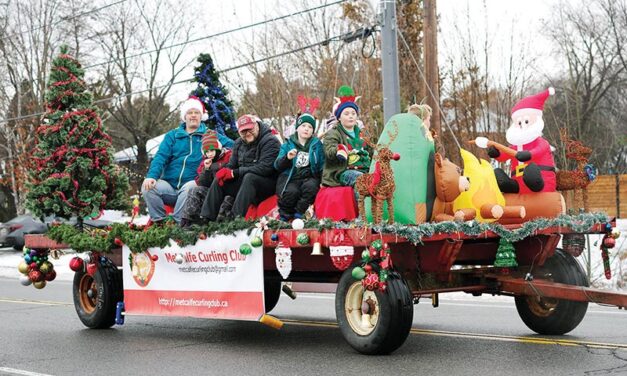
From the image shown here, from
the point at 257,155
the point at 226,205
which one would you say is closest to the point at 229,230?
the point at 226,205

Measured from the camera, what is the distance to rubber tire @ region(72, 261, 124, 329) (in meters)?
10.2

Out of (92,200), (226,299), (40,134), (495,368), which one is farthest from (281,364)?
(40,134)

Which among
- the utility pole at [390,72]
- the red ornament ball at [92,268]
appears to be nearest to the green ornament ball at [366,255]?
the red ornament ball at [92,268]

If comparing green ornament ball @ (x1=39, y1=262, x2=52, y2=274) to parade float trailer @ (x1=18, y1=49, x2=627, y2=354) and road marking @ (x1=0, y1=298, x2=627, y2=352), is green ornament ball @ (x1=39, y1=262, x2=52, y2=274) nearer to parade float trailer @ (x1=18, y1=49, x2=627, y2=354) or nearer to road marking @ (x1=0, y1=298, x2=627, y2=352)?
parade float trailer @ (x1=18, y1=49, x2=627, y2=354)

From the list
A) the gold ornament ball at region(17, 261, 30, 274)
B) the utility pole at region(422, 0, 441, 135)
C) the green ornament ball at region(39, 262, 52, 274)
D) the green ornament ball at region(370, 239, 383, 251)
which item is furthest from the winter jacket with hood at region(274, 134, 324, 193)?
the utility pole at region(422, 0, 441, 135)

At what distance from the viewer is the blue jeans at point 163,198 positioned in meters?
9.95

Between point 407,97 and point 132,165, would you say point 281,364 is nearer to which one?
point 407,97

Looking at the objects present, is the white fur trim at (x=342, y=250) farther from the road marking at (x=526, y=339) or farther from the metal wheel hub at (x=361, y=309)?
the road marking at (x=526, y=339)

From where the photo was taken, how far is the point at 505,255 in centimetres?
753

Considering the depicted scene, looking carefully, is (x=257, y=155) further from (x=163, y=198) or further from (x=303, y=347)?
(x=303, y=347)

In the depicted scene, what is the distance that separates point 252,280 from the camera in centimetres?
818

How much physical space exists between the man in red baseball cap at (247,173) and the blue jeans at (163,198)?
842 mm

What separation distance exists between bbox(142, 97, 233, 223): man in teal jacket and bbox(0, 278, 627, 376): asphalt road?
171 centimetres

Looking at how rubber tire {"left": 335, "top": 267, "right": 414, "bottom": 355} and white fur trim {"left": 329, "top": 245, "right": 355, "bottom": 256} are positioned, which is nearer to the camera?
rubber tire {"left": 335, "top": 267, "right": 414, "bottom": 355}
